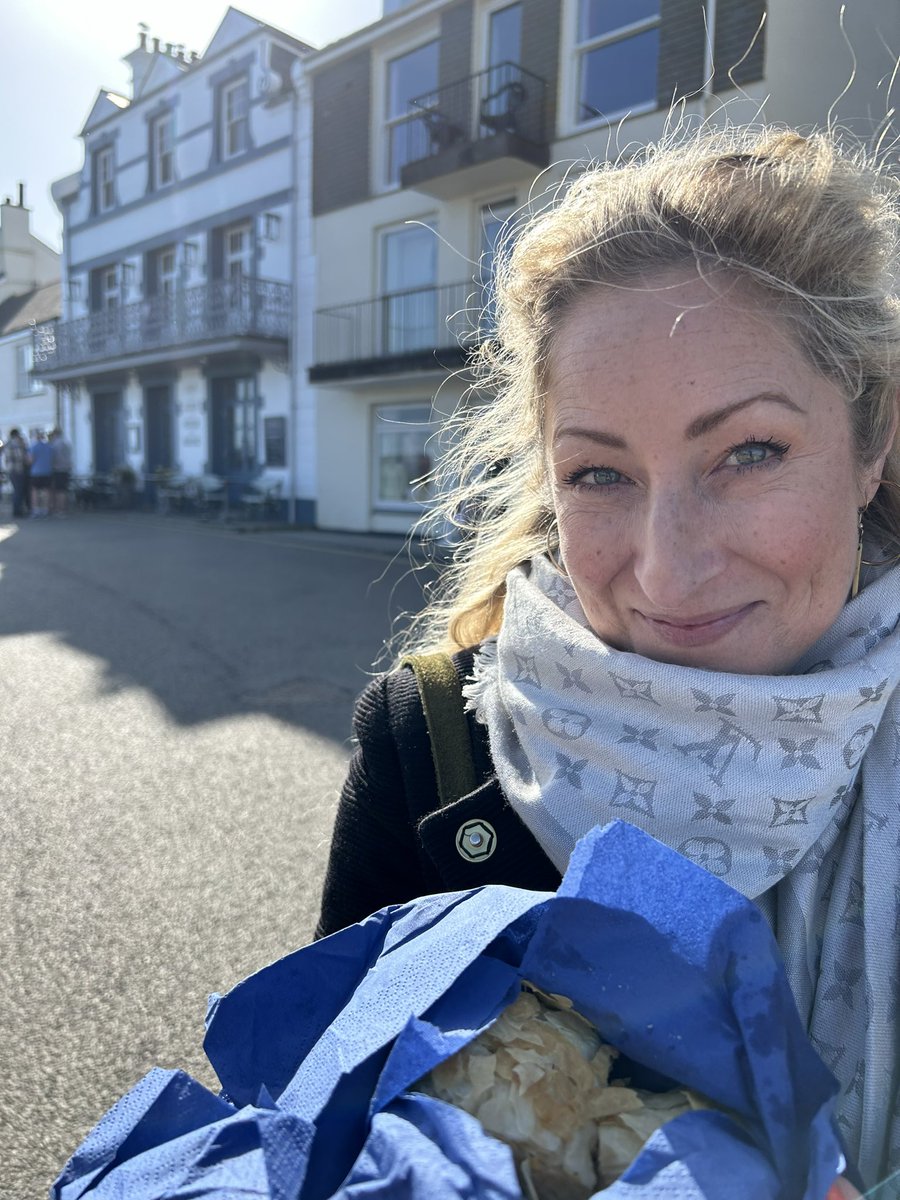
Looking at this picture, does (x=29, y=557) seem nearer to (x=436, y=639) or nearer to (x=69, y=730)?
(x=69, y=730)

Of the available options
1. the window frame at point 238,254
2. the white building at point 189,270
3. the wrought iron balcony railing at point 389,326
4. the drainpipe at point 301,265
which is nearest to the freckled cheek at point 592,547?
the wrought iron balcony railing at point 389,326

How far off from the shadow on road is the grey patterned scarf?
152 cm

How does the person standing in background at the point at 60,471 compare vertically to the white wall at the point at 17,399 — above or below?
below

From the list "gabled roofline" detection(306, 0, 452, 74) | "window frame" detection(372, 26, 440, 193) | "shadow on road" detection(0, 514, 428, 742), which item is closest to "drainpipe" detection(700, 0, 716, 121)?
"shadow on road" detection(0, 514, 428, 742)

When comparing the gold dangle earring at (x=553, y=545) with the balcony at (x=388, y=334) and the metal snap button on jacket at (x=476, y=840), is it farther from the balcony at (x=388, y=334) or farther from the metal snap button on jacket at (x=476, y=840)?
the balcony at (x=388, y=334)

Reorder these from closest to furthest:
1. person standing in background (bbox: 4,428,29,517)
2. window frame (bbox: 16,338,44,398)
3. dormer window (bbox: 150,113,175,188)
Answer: person standing in background (bbox: 4,428,29,517) < dormer window (bbox: 150,113,175,188) < window frame (bbox: 16,338,44,398)

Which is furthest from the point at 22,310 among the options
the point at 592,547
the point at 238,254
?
the point at 592,547

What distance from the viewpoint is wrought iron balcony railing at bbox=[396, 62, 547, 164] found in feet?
39.0

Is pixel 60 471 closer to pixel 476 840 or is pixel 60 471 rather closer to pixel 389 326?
pixel 389 326

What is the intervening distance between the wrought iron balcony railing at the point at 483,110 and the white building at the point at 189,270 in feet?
11.9

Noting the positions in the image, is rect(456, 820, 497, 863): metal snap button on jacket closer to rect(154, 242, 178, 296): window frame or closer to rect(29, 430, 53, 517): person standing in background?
rect(29, 430, 53, 517): person standing in background

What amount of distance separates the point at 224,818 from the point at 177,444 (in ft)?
56.6

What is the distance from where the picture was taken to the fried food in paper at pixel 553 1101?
2.03 ft

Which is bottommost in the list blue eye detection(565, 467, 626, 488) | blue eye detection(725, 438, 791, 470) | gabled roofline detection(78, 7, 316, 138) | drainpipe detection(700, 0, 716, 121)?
blue eye detection(565, 467, 626, 488)
